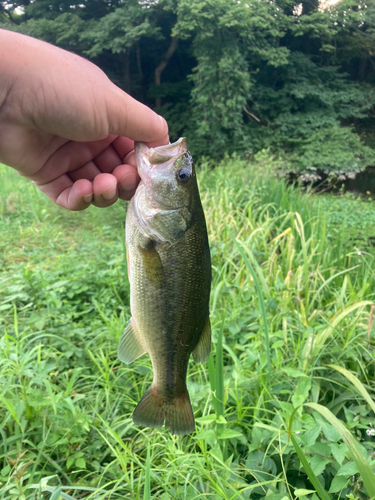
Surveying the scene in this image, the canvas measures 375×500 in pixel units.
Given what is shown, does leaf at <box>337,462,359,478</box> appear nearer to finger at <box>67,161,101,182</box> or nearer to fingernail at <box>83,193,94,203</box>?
fingernail at <box>83,193,94,203</box>

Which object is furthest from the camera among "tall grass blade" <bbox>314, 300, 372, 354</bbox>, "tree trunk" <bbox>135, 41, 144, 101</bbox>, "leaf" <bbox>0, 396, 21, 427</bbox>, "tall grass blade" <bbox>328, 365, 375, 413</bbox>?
"tree trunk" <bbox>135, 41, 144, 101</bbox>

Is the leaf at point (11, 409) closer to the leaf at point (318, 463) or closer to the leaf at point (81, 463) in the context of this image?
the leaf at point (81, 463)

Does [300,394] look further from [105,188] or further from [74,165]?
[74,165]

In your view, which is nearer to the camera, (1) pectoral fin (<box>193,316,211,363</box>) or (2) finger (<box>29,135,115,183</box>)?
(1) pectoral fin (<box>193,316,211,363</box>)

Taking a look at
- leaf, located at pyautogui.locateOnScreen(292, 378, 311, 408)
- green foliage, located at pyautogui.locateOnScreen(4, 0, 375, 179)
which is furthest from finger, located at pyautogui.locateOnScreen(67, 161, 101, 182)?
green foliage, located at pyautogui.locateOnScreen(4, 0, 375, 179)

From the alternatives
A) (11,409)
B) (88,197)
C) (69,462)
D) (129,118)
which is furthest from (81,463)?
(129,118)

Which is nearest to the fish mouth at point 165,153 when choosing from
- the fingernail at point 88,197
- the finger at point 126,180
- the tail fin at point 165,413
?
the finger at point 126,180

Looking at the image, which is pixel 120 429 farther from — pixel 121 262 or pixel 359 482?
pixel 121 262

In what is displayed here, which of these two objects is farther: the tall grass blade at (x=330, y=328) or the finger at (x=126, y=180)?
the tall grass blade at (x=330, y=328)
